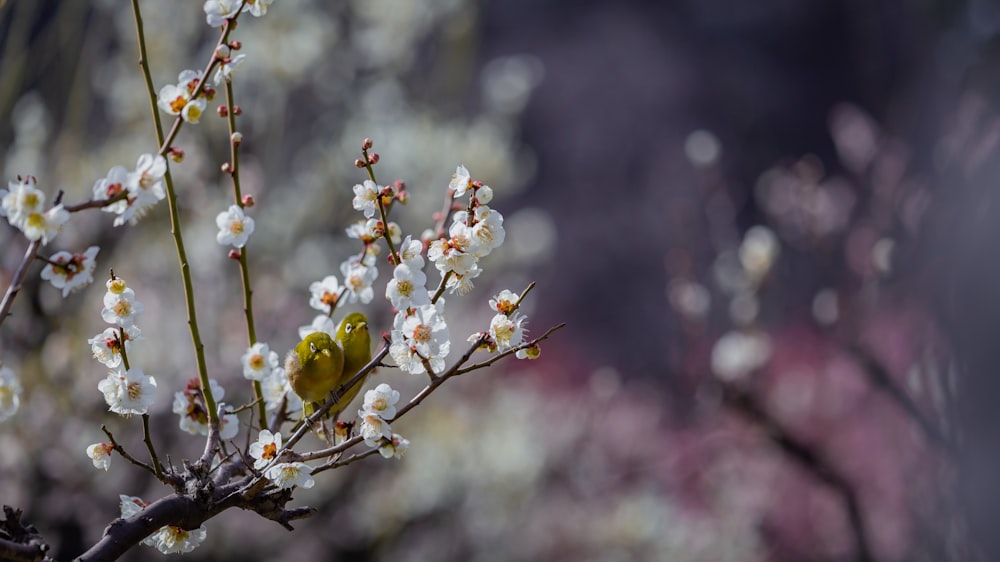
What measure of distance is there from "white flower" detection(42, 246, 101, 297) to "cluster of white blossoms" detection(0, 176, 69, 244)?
0.06 m

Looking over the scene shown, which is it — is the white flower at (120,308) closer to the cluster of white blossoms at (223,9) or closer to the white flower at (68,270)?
the white flower at (68,270)

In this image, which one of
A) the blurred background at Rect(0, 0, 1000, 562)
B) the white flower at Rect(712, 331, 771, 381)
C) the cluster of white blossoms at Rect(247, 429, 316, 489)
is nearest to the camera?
the cluster of white blossoms at Rect(247, 429, 316, 489)

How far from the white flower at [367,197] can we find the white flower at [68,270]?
0.62 ft

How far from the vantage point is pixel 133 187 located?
2.08ft

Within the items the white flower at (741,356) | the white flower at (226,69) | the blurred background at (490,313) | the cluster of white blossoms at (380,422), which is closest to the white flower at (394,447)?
the cluster of white blossoms at (380,422)

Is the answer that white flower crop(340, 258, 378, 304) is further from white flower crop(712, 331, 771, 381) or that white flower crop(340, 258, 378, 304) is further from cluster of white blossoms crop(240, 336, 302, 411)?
white flower crop(712, 331, 771, 381)

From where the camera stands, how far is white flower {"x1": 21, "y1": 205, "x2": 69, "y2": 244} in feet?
1.91

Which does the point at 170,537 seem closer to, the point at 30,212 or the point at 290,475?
the point at 290,475

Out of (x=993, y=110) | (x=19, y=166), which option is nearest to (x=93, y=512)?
(x=19, y=166)

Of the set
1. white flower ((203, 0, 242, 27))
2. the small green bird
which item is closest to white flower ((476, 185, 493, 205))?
the small green bird

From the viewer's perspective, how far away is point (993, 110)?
1.73 m

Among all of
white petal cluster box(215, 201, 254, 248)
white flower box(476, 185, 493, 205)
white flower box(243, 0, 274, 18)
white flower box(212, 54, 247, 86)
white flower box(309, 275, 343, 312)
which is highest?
white flower box(243, 0, 274, 18)

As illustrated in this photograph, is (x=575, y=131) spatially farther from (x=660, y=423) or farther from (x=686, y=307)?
(x=686, y=307)

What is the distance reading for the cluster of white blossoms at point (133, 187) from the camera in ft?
2.08
